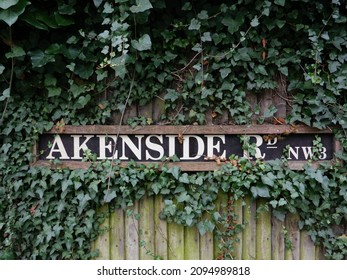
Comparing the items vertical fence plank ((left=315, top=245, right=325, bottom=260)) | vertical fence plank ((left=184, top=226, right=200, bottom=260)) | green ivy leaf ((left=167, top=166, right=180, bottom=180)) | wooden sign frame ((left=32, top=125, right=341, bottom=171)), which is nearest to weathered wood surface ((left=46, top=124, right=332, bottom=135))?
wooden sign frame ((left=32, top=125, right=341, bottom=171))

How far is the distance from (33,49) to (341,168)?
2219 millimetres

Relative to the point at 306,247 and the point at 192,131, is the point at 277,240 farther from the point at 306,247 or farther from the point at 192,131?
the point at 192,131

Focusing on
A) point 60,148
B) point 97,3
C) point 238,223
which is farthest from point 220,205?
point 97,3

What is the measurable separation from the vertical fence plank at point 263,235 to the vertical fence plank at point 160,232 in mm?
649

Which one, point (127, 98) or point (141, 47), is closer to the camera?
point (141, 47)

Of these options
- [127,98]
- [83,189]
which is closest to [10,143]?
[83,189]

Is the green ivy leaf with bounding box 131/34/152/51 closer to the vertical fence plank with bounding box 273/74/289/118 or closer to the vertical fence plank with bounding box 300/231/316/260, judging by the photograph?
the vertical fence plank with bounding box 273/74/289/118

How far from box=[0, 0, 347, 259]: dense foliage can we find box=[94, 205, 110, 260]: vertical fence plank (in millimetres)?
63

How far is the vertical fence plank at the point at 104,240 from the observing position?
2451 millimetres

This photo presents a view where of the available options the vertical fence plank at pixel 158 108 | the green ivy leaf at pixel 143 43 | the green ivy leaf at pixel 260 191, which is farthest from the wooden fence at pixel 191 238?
the green ivy leaf at pixel 143 43

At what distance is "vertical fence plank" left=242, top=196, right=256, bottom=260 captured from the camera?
2.40 metres

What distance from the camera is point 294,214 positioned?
94.2 inches

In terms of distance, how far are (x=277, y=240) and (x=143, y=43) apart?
63.8 inches

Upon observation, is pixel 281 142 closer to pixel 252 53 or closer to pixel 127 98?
pixel 252 53
